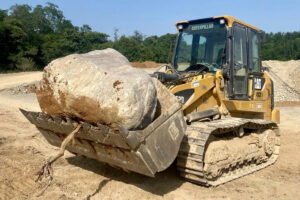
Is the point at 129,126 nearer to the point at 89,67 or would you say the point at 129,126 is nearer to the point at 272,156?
the point at 89,67

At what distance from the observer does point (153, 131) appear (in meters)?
3.55

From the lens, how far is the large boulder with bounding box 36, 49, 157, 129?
335cm

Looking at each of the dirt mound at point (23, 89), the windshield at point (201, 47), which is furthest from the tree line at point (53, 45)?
the dirt mound at point (23, 89)

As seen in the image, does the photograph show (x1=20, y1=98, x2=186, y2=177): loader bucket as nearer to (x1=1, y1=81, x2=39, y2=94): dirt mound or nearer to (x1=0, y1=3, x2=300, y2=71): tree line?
(x1=0, y1=3, x2=300, y2=71): tree line

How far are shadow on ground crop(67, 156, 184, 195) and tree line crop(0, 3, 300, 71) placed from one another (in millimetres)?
2890

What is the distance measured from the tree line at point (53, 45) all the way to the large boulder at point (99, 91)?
3.25m

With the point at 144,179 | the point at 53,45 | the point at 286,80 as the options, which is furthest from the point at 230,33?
the point at 53,45

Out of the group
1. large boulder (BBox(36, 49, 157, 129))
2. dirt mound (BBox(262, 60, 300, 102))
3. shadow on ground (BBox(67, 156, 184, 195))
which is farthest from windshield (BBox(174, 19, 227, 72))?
dirt mound (BBox(262, 60, 300, 102))

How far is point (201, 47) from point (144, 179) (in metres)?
2.84

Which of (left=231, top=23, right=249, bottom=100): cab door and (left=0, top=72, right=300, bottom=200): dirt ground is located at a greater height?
(left=231, top=23, right=249, bottom=100): cab door

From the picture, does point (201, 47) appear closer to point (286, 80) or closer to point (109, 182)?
point (109, 182)

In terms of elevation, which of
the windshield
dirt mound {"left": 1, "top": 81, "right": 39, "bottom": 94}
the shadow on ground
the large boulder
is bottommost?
the shadow on ground

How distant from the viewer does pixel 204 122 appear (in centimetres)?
494

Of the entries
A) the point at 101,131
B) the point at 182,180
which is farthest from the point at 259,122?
the point at 101,131
